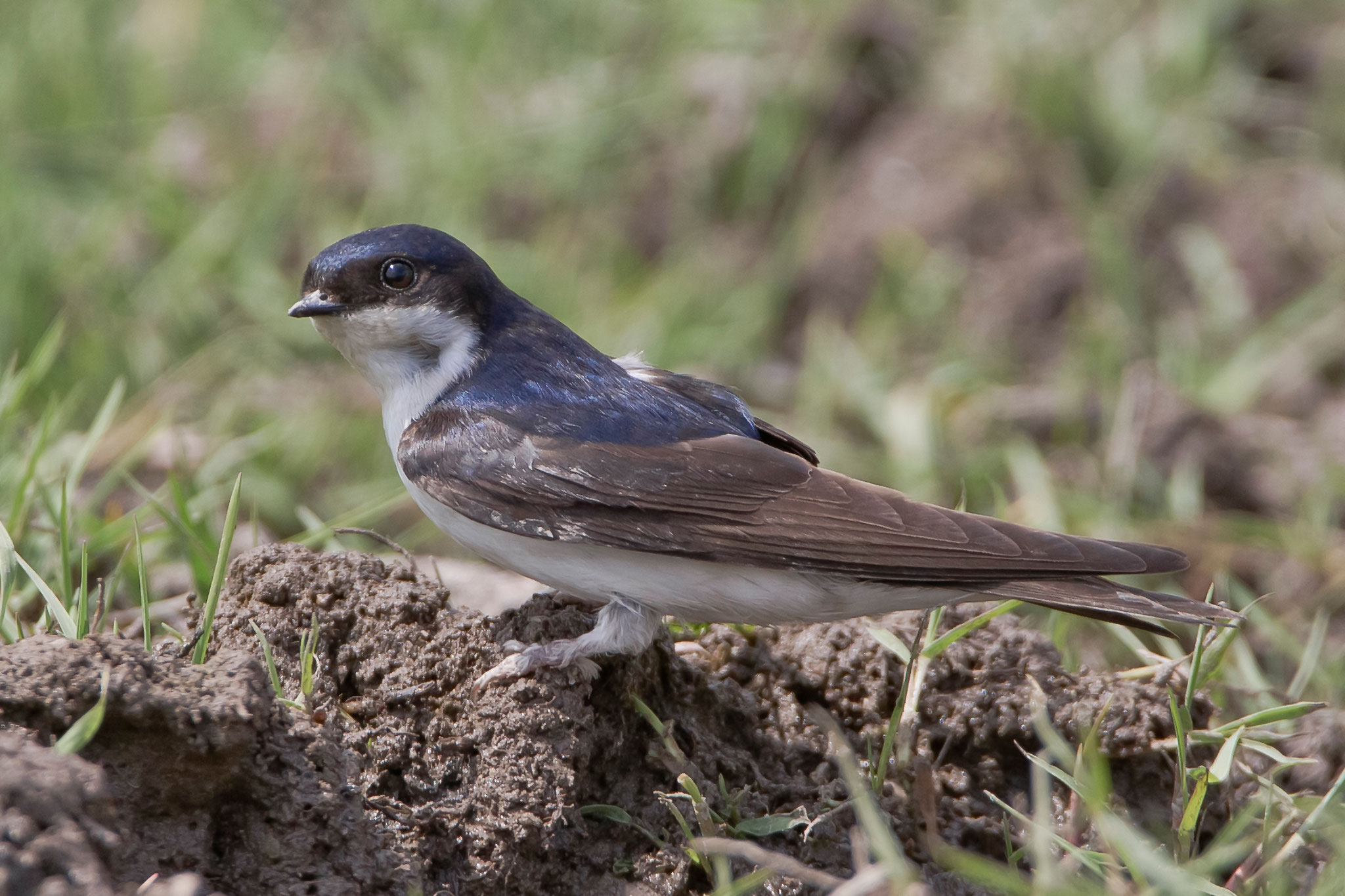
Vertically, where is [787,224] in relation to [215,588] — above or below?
above

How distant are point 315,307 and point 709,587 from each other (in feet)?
3.60

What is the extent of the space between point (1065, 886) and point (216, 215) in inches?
192

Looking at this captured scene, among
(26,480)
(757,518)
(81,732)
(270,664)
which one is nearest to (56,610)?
(270,664)

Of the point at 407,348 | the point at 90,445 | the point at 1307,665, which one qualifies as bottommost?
Result: the point at 1307,665

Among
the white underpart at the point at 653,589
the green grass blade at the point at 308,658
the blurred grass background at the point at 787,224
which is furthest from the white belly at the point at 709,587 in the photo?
the blurred grass background at the point at 787,224

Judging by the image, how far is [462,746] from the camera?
2.58 m

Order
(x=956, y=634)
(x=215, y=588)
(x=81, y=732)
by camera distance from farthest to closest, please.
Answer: (x=956, y=634) < (x=215, y=588) < (x=81, y=732)

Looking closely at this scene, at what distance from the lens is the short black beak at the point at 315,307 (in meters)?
3.11

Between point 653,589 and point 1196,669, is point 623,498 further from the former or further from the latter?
point 1196,669

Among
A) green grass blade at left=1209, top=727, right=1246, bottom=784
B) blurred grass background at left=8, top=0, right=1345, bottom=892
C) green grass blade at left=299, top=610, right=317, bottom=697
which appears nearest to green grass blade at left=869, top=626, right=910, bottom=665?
green grass blade at left=1209, top=727, right=1246, bottom=784

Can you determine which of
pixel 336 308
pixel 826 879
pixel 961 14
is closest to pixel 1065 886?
pixel 826 879

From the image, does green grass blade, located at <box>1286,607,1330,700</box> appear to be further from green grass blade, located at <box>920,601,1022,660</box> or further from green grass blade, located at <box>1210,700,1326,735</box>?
green grass blade, located at <box>920,601,1022,660</box>

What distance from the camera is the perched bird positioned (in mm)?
2748

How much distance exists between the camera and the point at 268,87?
7031mm
